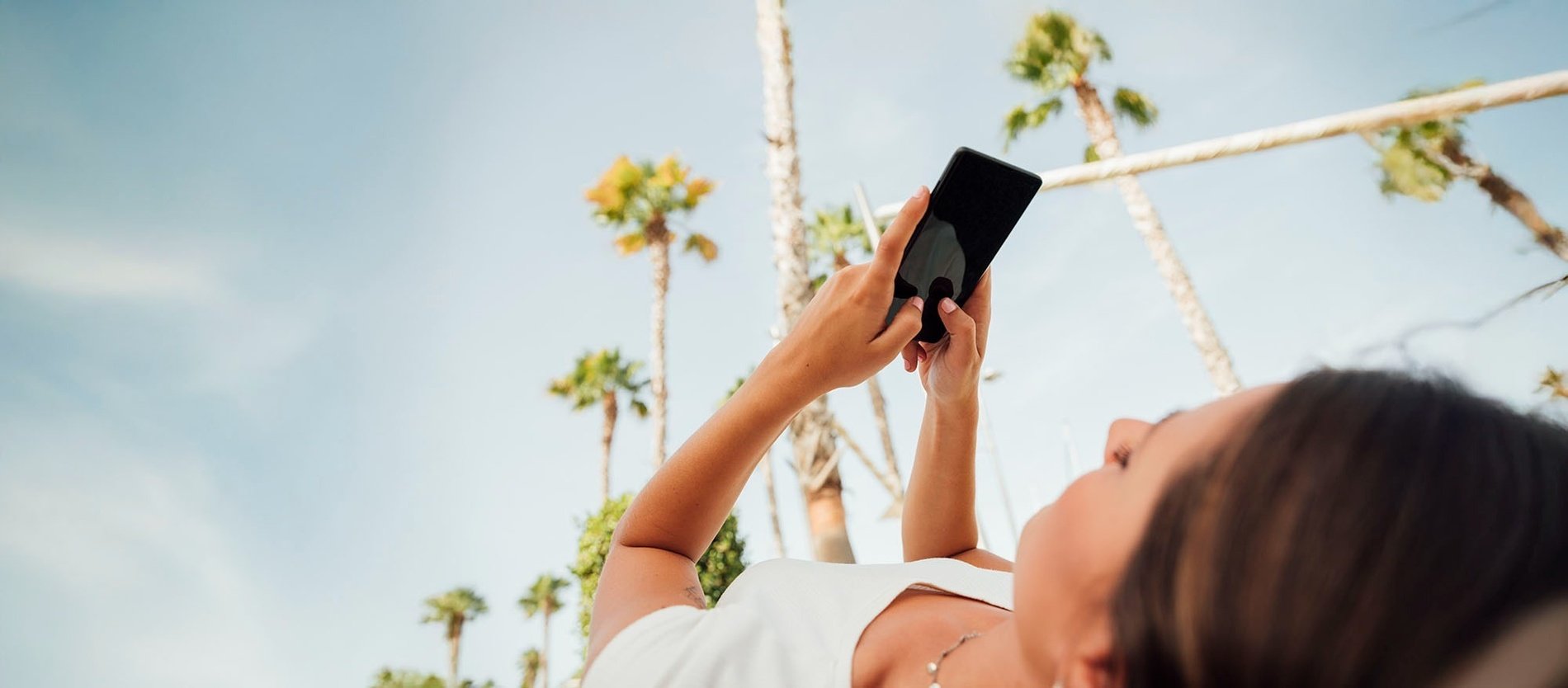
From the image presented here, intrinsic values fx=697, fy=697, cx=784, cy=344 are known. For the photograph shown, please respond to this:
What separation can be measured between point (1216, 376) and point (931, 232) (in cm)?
1420

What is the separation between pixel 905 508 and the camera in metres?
1.70

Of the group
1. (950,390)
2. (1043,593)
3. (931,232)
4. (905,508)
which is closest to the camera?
(1043,593)

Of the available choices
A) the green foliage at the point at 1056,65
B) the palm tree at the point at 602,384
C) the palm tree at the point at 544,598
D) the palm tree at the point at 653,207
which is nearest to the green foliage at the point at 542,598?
the palm tree at the point at 544,598

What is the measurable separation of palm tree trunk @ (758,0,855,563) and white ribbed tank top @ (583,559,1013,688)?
4.72m

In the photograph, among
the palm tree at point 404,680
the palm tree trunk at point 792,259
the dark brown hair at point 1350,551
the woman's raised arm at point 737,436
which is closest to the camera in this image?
the dark brown hair at point 1350,551

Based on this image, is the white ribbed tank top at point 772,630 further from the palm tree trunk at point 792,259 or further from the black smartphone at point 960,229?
the palm tree trunk at point 792,259

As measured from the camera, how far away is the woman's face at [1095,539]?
0.81 metres

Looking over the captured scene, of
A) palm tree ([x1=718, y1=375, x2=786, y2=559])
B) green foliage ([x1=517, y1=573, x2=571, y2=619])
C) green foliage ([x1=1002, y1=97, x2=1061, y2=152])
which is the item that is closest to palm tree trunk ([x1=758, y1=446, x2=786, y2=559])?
palm tree ([x1=718, y1=375, x2=786, y2=559])

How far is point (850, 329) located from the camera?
1.20 meters

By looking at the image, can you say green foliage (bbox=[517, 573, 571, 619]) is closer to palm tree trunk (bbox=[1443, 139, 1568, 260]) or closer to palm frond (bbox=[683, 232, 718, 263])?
palm frond (bbox=[683, 232, 718, 263])

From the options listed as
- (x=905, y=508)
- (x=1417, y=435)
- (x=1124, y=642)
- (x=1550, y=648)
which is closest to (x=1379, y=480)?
(x=1417, y=435)

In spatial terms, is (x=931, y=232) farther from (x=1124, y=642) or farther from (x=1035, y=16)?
(x=1035, y=16)

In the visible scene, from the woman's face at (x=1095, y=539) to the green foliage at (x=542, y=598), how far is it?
4827cm

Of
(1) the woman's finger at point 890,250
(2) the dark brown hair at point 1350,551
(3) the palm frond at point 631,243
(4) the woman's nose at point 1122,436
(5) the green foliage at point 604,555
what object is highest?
(3) the palm frond at point 631,243
